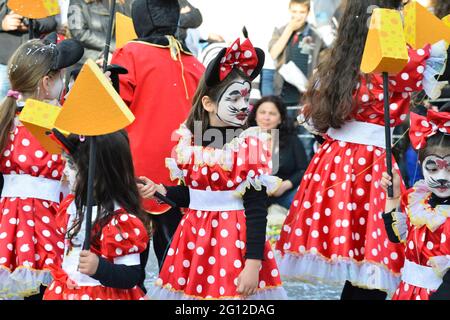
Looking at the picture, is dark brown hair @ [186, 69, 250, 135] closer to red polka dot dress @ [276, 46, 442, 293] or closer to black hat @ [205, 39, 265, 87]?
black hat @ [205, 39, 265, 87]

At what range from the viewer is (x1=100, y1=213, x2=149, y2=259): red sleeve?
3424 millimetres

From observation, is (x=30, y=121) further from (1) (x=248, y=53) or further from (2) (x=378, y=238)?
(2) (x=378, y=238)

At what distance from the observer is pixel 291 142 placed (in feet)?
25.2

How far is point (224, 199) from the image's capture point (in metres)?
4.00

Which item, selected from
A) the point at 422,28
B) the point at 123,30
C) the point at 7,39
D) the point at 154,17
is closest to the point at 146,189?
the point at 154,17

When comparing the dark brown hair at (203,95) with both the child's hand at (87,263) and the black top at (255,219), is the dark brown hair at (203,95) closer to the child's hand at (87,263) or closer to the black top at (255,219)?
the black top at (255,219)

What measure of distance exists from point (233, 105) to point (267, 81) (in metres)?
4.94

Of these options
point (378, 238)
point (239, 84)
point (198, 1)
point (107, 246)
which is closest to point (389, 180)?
point (378, 238)

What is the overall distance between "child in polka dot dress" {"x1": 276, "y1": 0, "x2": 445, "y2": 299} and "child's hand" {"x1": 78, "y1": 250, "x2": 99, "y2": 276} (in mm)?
1524

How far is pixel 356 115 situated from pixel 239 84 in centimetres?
77

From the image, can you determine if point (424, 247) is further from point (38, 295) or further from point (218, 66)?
point (38, 295)

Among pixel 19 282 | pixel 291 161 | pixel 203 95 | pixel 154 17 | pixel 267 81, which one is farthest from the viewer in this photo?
pixel 267 81

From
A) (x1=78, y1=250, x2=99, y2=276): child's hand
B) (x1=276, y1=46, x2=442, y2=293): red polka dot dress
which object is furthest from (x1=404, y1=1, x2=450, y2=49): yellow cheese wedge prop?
(x1=78, y1=250, x2=99, y2=276): child's hand

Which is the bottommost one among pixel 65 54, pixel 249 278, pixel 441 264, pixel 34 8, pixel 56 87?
pixel 249 278
